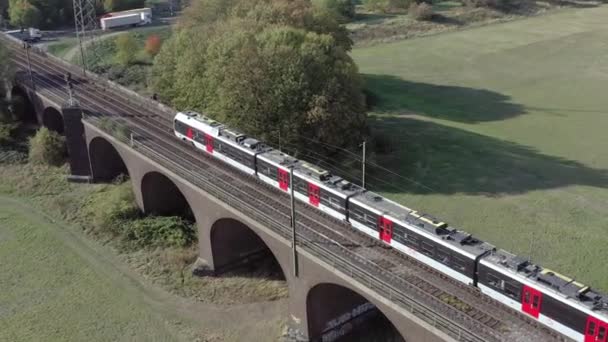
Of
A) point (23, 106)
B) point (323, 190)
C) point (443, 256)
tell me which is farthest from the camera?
point (23, 106)

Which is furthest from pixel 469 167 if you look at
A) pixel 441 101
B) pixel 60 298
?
pixel 60 298

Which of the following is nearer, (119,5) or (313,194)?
(313,194)

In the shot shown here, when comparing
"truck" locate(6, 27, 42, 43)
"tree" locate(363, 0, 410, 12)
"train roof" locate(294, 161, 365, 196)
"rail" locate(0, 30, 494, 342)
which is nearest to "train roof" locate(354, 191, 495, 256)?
"train roof" locate(294, 161, 365, 196)

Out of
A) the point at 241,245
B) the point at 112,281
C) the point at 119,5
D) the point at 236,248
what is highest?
the point at 119,5

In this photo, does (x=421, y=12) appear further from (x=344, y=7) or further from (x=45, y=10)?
(x=45, y=10)

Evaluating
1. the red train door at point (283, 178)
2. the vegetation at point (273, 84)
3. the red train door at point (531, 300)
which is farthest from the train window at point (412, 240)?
the vegetation at point (273, 84)

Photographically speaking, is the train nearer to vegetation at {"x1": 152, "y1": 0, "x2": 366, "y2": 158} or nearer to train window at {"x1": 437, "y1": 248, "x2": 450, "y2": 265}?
train window at {"x1": 437, "y1": 248, "x2": 450, "y2": 265}

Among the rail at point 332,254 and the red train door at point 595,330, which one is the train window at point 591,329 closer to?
the red train door at point 595,330
